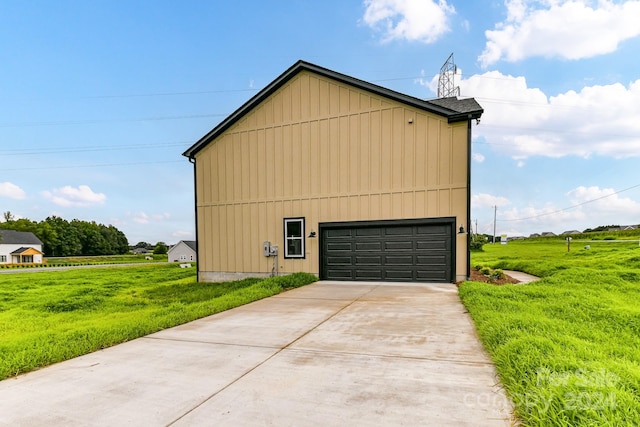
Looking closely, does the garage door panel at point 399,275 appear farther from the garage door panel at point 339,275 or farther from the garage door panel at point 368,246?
the garage door panel at point 339,275

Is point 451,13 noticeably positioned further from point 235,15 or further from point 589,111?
point 589,111

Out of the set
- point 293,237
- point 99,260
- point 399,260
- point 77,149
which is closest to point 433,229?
point 399,260

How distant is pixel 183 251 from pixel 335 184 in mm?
50209

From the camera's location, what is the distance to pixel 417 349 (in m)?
3.65

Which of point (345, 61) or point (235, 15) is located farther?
point (345, 61)

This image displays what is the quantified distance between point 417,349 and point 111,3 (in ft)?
60.3

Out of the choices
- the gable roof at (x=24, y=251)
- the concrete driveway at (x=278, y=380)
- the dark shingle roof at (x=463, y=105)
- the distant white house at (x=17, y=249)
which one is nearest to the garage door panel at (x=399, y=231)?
the dark shingle roof at (x=463, y=105)

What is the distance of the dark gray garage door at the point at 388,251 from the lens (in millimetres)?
9672

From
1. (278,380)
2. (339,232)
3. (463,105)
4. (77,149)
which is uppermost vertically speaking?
(77,149)

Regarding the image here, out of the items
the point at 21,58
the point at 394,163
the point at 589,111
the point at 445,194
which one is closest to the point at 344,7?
the point at 394,163

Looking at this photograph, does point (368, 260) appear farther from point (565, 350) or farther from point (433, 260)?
point (565, 350)

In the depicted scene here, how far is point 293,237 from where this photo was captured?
1137 centimetres

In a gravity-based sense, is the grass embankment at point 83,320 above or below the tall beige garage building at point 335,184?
below

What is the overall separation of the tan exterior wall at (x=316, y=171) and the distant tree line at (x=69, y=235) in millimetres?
76452
